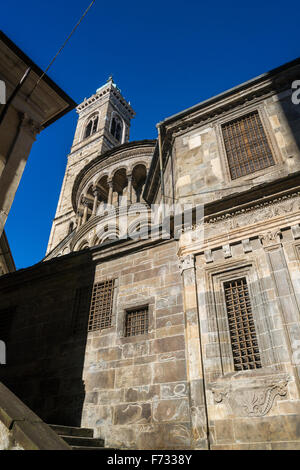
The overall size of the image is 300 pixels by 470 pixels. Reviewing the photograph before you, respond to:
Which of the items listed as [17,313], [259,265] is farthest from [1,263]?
[259,265]

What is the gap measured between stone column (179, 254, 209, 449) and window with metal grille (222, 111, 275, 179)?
3495mm

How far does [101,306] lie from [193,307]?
3.21 meters

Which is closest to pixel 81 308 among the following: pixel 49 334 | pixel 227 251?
pixel 49 334

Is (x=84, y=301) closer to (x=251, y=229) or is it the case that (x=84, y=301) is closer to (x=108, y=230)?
(x=251, y=229)

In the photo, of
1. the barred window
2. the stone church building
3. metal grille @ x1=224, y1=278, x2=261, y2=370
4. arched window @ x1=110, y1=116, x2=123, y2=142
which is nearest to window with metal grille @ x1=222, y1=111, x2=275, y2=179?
the stone church building

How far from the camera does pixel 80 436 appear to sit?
291 inches

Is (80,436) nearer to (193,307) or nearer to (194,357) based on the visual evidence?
(194,357)

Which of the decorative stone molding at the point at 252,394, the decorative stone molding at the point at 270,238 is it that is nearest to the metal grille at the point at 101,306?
the decorative stone molding at the point at 252,394

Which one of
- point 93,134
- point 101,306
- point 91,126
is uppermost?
point 91,126

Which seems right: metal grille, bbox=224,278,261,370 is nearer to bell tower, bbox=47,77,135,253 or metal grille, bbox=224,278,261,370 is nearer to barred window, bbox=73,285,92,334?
barred window, bbox=73,285,92,334

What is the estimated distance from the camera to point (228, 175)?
9.70 meters

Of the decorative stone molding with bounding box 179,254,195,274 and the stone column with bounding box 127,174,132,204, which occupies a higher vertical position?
the stone column with bounding box 127,174,132,204

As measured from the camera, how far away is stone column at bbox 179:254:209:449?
630 cm
